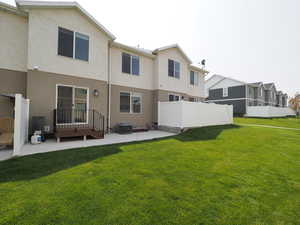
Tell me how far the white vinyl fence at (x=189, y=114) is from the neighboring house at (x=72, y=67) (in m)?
1.05

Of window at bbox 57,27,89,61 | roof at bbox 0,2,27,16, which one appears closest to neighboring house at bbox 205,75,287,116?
window at bbox 57,27,89,61

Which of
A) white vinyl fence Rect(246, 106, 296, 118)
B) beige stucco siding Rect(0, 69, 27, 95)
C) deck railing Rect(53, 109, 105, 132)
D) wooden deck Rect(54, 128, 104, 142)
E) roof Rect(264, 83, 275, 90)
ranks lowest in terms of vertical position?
wooden deck Rect(54, 128, 104, 142)

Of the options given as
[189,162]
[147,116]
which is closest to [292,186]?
[189,162]

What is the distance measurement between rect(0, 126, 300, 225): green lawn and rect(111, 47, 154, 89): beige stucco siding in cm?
625

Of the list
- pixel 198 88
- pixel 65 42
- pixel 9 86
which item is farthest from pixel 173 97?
pixel 9 86

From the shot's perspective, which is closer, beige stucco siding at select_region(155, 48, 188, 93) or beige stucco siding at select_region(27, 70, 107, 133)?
beige stucco siding at select_region(27, 70, 107, 133)

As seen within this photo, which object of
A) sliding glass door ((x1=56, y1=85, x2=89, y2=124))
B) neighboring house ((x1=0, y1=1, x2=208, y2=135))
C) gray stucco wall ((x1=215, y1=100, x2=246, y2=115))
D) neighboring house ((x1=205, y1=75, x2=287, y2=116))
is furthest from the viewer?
neighboring house ((x1=205, y1=75, x2=287, y2=116))

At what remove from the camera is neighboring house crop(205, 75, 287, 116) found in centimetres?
2448

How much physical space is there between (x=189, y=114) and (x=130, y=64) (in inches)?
216

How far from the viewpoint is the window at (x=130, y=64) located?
396 inches

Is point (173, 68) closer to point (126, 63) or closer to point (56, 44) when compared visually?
point (126, 63)

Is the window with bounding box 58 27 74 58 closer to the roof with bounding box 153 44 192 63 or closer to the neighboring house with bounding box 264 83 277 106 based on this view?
the roof with bounding box 153 44 192 63

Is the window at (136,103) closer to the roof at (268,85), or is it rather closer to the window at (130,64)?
the window at (130,64)

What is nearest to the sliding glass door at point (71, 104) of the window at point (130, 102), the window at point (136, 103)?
the window at point (130, 102)
